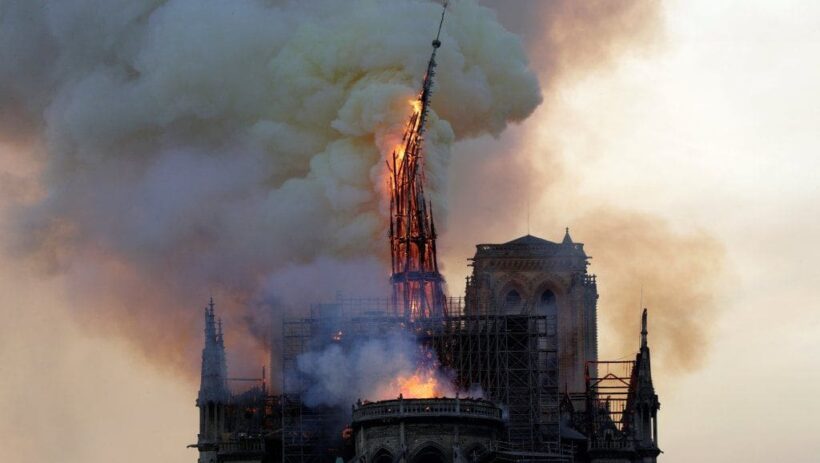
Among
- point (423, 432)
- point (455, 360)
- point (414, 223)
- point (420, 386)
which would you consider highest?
point (414, 223)

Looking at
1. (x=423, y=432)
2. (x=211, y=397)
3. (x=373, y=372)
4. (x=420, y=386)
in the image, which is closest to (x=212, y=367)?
(x=211, y=397)

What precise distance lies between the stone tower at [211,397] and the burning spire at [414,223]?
13.9 meters

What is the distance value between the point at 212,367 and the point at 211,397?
2.46m

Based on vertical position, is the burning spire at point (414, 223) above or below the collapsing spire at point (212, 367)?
above

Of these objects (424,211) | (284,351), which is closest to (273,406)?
(284,351)

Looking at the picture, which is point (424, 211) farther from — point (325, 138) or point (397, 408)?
point (397, 408)

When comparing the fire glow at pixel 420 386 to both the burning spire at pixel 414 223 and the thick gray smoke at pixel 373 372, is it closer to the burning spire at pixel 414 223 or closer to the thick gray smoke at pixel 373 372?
the thick gray smoke at pixel 373 372

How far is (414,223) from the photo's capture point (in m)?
192

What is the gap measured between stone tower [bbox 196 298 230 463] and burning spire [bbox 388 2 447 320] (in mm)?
13852

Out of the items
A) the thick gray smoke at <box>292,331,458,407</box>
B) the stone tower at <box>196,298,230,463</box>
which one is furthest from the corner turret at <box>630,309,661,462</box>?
the stone tower at <box>196,298,230,463</box>

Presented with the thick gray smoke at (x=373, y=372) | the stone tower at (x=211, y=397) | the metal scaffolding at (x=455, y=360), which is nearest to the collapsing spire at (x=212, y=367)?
the stone tower at (x=211, y=397)

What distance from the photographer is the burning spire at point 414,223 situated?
189 meters

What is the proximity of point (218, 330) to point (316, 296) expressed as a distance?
851cm

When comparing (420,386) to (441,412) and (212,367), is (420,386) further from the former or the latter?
(212,367)
